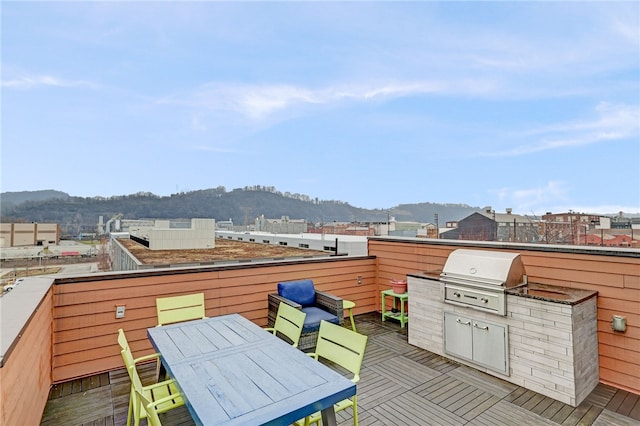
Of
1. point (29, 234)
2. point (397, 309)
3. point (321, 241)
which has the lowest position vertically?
point (397, 309)

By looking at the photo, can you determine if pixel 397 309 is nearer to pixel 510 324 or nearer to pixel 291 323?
pixel 510 324

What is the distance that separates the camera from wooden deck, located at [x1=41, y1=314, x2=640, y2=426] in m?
2.53

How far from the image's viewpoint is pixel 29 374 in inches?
84.8

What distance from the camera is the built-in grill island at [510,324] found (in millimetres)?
2822

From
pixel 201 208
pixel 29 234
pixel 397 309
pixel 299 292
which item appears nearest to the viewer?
pixel 29 234

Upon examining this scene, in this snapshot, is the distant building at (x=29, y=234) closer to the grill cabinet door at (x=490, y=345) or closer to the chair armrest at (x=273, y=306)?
the chair armrest at (x=273, y=306)

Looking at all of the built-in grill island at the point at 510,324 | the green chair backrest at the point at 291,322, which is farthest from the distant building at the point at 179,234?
the built-in grill island at the point at 510,324

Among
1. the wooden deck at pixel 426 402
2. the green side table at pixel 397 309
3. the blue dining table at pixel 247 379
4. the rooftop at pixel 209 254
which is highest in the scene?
the blue dining table at pixel 247 379

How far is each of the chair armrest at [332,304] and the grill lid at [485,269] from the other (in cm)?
131

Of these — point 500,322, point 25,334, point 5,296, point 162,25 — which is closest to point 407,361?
point 500,322

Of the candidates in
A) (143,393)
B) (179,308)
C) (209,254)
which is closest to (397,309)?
(179,308)

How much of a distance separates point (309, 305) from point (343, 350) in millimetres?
2162

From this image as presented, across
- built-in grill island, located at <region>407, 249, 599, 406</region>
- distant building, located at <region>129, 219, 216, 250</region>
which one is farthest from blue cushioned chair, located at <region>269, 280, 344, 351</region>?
distant building, located at <region>129, 219, 216, 250</region>

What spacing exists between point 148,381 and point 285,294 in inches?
68.5
